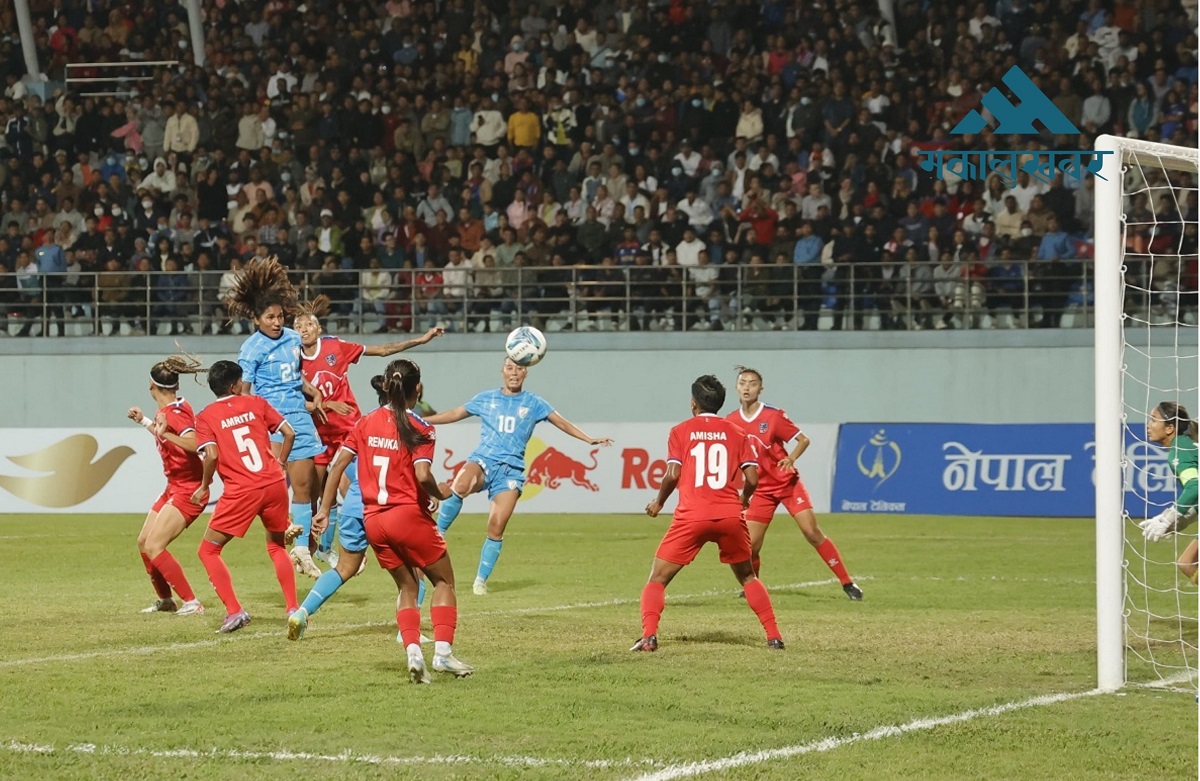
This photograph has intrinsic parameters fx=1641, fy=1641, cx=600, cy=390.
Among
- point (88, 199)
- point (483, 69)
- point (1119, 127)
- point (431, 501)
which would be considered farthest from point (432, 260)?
point (431, 501)

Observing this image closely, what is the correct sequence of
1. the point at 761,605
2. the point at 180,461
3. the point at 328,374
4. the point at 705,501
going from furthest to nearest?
the point at 328,374
the point at 180,461
the point at 761,605
the point at 705,501

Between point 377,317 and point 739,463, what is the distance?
620 inches

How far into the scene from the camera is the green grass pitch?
6668mm

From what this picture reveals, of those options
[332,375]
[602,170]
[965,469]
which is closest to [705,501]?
[332,375]

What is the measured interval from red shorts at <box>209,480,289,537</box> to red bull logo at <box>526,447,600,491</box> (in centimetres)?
1247

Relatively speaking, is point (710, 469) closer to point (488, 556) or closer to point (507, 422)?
point (488, 556)

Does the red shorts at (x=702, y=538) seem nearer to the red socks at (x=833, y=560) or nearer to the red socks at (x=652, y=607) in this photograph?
the red socks at (x=652, y=607)

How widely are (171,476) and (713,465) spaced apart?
4000 mm

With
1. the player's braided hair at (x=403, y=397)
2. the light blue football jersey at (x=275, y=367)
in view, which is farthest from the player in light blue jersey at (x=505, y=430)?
the player's braided hair at (x=403, y=397)

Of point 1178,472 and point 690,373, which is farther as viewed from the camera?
point 690,373

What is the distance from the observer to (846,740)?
710 cm

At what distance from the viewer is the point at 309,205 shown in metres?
26.7

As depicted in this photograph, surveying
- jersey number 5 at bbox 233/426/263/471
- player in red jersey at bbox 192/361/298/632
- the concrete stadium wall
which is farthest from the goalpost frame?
the concrete stadium wall

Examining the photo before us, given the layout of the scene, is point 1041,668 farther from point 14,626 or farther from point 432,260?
point 432,260
